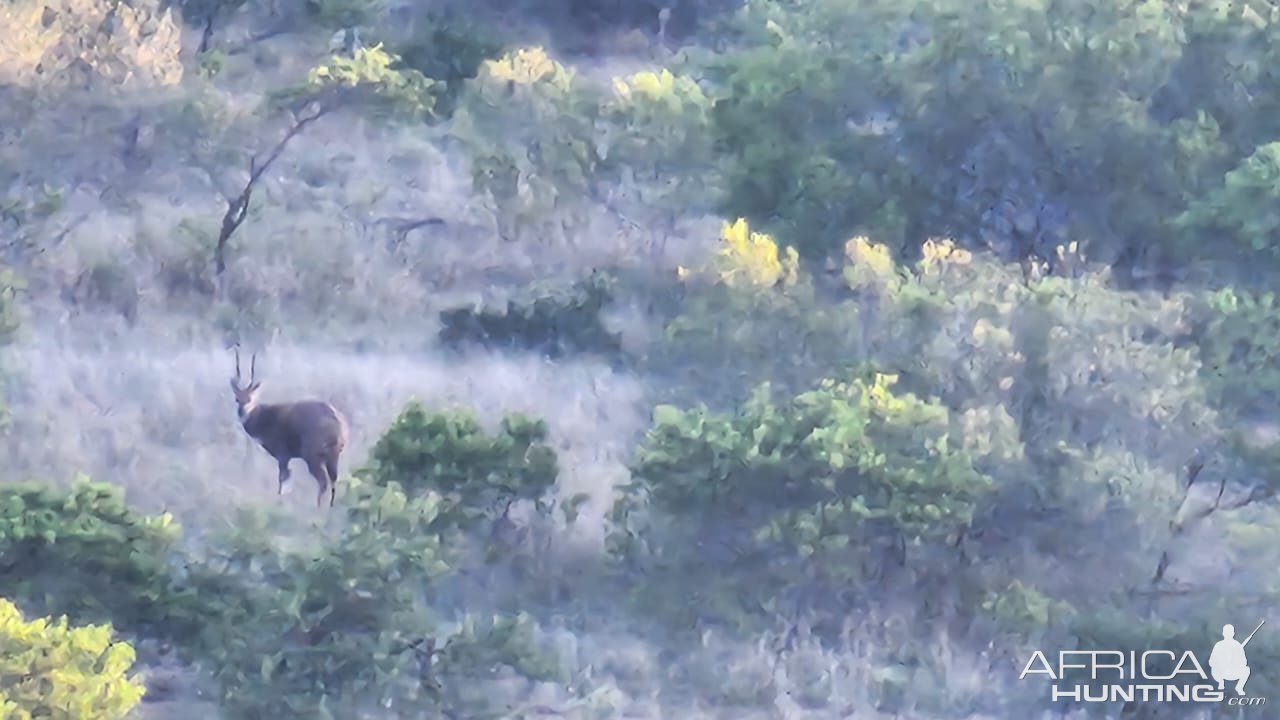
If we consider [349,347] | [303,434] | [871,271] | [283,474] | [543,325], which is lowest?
[283,474]

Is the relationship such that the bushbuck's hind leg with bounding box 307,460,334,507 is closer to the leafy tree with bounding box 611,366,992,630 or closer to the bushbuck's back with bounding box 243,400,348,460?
the bushbuck's back with bounding box 243,400,348,460

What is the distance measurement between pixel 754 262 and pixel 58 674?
615 centimetres

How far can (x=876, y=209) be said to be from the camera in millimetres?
12570

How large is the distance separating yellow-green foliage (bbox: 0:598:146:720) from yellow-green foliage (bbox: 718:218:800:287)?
5675mm

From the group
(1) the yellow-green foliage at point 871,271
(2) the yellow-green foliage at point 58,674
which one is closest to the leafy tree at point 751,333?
(1) the yellow-green foliage at point 871,271

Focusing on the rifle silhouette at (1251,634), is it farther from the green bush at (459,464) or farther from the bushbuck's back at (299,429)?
the bushbuck's back at (299,429)

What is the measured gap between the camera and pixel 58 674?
661 cm

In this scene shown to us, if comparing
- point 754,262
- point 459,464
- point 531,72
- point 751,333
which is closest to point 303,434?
point 459,464

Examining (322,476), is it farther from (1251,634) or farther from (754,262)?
(1251,634)

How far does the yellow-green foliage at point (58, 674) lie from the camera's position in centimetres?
657

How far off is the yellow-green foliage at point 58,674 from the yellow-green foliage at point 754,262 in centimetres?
568

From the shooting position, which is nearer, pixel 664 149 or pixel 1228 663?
pixel 1228 663

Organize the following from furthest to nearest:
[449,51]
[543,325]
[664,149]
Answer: [449,51] < [664,149] < [543,325]

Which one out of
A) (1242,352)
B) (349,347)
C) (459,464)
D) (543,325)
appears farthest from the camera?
(543,325)
